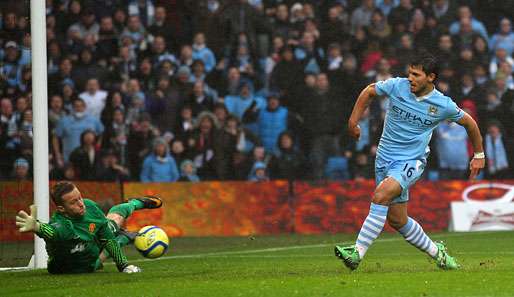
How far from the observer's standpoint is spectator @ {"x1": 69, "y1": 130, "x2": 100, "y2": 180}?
17984 mm

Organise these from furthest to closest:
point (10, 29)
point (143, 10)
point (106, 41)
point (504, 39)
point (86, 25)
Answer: point (143, 10), point (86, 25), point (106, 41), point (504, 39), point (10, 29)

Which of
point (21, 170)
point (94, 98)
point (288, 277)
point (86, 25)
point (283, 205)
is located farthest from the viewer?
point (86, 25)

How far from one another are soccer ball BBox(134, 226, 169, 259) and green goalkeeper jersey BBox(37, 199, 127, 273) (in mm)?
193

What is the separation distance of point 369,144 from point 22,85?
609 cm

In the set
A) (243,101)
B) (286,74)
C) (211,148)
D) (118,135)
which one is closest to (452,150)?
(286,74)

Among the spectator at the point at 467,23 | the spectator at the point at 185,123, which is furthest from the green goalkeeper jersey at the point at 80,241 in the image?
the spectator at the point at 467,23

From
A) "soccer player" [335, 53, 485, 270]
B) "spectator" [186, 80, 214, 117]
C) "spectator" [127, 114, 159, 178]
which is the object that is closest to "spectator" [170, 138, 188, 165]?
"spectator" [127, 114, 159, 178]

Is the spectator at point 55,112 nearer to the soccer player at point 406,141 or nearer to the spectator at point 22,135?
the spectator at point 22,135

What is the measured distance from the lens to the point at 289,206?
18.3 meters

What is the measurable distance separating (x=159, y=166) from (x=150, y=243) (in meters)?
8.42

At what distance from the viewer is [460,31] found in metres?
19.2

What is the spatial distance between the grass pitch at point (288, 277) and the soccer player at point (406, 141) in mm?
338

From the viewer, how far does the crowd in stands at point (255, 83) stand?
18.3m

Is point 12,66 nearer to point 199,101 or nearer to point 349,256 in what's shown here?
point 199,101
